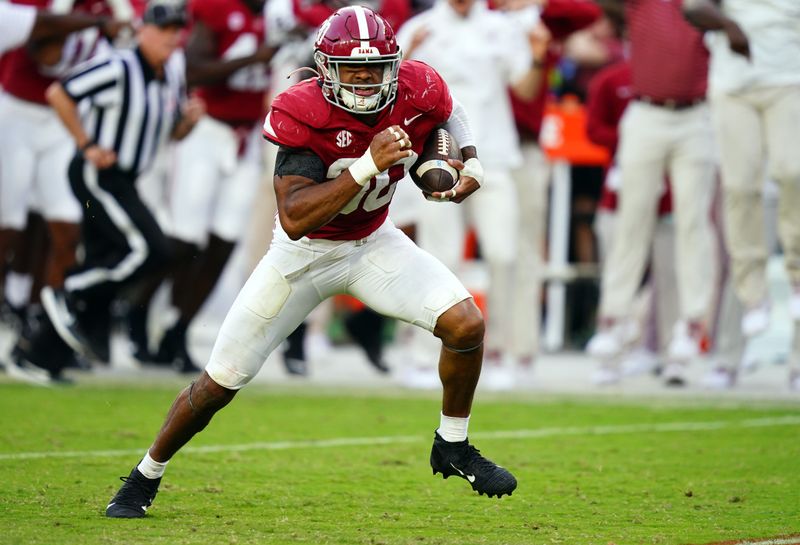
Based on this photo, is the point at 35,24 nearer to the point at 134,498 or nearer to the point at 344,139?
the point at 344,139

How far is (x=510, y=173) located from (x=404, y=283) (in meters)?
4.40

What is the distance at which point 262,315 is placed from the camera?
16.8 feet

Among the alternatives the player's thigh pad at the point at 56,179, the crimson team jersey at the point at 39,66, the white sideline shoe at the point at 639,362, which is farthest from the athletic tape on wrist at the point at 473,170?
the white sideline shoe at the point at 639,362

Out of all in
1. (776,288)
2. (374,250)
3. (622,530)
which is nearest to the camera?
(622,530)

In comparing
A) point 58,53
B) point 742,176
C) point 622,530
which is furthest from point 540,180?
point 622,530

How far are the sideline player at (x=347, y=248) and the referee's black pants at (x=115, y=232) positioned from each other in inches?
143

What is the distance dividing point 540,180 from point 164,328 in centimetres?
276

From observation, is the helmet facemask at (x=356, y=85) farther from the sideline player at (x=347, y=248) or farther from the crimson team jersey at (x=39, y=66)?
the crimson team jersey at (x=39, y=66)

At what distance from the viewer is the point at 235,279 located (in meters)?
12.4

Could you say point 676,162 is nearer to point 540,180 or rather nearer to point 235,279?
point 540,180

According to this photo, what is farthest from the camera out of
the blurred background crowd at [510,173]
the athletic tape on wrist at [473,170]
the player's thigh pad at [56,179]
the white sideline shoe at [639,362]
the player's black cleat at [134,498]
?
the white sideline shoe at [639,362]

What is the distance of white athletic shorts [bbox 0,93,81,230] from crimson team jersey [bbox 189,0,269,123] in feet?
3.49

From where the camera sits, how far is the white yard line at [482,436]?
20.8ft

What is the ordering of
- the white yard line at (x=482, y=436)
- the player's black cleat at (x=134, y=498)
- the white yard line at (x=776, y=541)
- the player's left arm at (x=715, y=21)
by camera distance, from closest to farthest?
the white yard line at (x=776, y=541), the player's black cleat at (x=134, y=498), the white yard line at (x=482, y=436), the player's left arm at (x=715, y=21)
